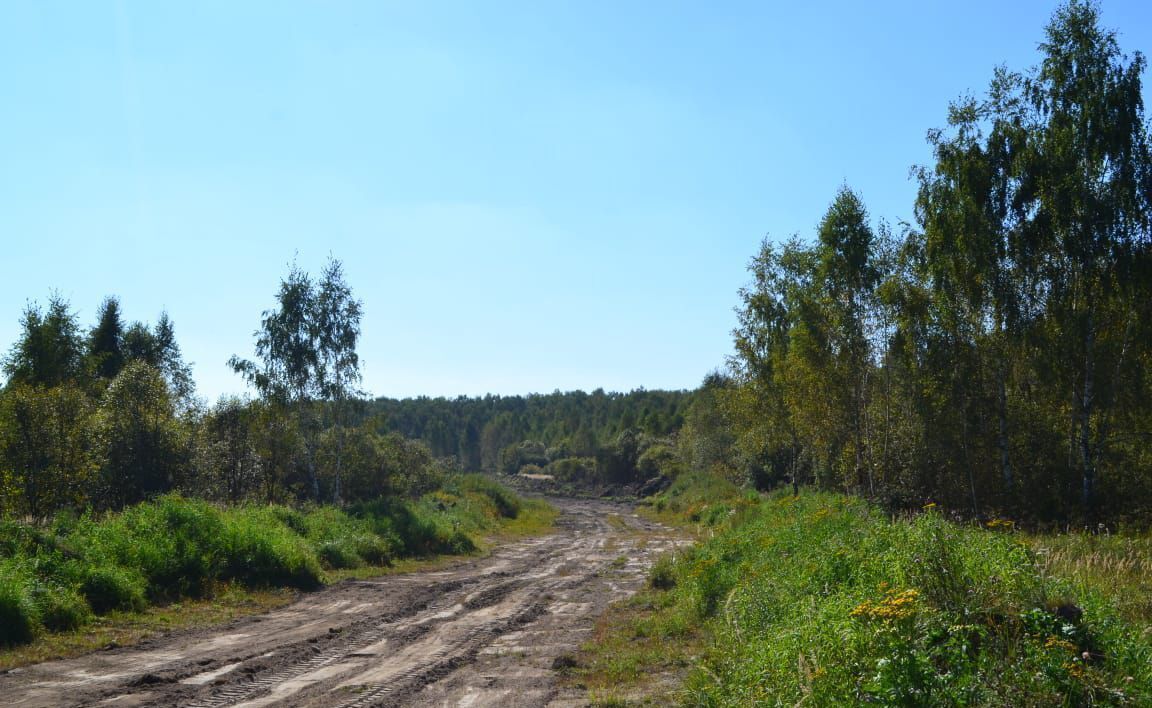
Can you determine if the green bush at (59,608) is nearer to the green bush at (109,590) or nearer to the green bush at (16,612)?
the green bush at (16,612)

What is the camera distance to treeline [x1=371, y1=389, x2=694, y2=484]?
87125 millimetres

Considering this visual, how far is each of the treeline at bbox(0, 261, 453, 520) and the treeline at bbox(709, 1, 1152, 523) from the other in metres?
20.9

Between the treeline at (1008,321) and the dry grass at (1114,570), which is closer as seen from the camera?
the dry grass at (1114,570)

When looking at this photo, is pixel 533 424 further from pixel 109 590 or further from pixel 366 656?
pixel 366 656

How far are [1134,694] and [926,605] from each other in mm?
1746

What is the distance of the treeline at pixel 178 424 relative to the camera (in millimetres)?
22266

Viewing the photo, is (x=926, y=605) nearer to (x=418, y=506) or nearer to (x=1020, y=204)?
(x=1020, y=204)

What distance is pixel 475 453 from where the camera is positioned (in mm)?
148125

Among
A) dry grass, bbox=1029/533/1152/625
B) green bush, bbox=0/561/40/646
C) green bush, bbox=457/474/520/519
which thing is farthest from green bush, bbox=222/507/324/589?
green bush, bbox=457/474/520/519

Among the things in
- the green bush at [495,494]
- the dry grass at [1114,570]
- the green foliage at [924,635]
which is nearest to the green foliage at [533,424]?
the green bush at [495,494]

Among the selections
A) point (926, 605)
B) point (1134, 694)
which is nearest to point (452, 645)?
point (926, 605)

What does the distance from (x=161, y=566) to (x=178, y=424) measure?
15.9 meters

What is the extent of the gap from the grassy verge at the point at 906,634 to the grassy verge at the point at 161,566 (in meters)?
A: 7.94

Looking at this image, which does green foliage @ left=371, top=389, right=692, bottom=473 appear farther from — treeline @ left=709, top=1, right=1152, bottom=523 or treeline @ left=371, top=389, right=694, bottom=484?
treeline @ left=709, top=1, right=1152, bottom=523
